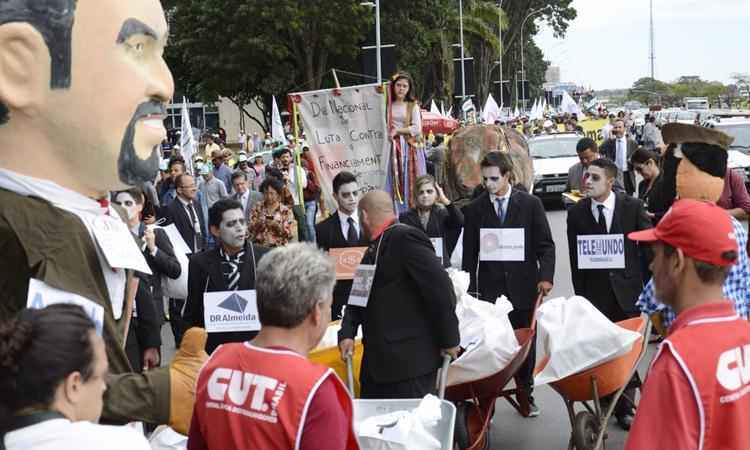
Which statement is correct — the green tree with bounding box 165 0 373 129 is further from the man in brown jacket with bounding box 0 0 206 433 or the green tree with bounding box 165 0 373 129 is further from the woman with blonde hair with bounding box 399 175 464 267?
the man in brown jacket with bounding box 0 0 206 433

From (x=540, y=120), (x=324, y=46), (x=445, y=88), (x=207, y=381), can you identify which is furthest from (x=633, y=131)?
(x=207, y=381)

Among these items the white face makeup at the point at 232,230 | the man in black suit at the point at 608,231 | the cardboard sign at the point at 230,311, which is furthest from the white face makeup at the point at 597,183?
the cardboard sign at the point at 230,311

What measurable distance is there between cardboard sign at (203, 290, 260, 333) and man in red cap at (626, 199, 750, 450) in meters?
3.44

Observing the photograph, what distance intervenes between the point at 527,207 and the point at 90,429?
581cm

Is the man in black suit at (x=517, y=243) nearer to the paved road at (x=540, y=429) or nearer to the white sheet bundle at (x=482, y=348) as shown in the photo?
the paved road at (x=540, y=429)

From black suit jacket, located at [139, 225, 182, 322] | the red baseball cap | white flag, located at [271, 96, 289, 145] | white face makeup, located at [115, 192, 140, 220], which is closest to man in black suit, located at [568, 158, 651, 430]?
black suit jacket, located at [139, 225, 182, 322]

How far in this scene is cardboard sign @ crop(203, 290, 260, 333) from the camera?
238 inches

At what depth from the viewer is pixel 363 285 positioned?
18.8 feet

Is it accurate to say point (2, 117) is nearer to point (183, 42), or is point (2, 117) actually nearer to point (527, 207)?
point (527, 207)

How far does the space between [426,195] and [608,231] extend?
1733 millimetres

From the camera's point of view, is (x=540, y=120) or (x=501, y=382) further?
(x=540, y=120)

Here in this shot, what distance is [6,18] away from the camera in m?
3.25

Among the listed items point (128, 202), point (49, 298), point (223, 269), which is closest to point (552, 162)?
point (128, 202)

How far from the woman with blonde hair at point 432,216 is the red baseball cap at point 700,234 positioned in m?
5.46
